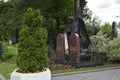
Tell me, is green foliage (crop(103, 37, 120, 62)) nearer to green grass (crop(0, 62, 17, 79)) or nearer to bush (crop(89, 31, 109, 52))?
bush (crop(89, 31, 109, 52))

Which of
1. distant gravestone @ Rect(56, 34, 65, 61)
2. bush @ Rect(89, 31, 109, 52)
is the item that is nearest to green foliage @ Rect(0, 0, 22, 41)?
bush @ Rect(89, 31, 109, 52)

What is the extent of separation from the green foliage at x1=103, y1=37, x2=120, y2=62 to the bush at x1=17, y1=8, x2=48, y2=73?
7976 mm

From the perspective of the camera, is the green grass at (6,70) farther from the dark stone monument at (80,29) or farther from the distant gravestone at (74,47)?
the dark stone monument at (80,29)

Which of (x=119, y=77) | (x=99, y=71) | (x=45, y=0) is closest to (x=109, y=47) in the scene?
(x=99, y=71)

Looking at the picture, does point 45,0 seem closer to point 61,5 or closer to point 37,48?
point 61,5

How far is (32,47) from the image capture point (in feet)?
29.4

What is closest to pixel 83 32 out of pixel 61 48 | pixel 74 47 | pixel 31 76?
pixel 61 48

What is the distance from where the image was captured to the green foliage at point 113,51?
1603cm

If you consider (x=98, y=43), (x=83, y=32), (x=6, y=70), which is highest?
(x=83, y=32)

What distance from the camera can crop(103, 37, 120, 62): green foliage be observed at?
52.6 ft

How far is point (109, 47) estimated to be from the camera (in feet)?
56.0

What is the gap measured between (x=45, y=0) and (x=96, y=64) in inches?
536

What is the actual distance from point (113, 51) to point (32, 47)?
854 centimetres

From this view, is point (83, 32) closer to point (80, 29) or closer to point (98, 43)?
point (80, 29)
